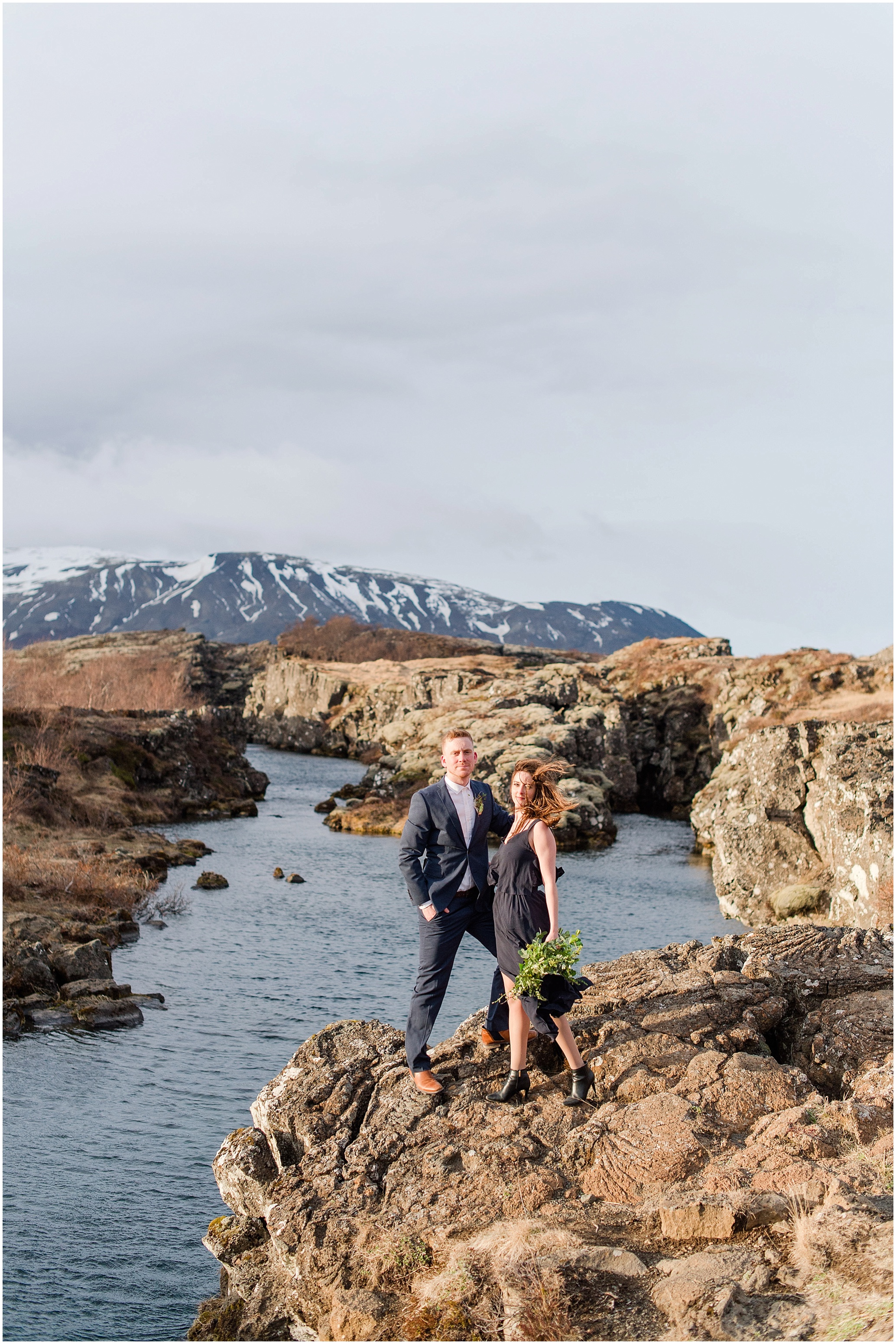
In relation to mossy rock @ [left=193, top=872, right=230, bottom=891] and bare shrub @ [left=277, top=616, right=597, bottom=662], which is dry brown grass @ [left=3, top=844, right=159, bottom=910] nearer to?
mossy rock @ [left=193, top=872, right=230, bottom=891]

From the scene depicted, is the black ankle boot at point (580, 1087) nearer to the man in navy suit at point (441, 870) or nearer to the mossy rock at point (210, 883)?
the man in navy suit at point (441, 870)

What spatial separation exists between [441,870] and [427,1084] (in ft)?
7.51

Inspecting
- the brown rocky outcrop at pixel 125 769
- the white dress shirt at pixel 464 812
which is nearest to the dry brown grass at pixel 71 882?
the brown rocky outcrop at pixel 125 769

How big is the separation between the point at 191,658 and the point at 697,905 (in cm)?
12601

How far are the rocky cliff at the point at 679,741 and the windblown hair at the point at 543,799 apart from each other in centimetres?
2051

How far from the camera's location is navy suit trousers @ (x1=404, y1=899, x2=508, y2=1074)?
10.2 m

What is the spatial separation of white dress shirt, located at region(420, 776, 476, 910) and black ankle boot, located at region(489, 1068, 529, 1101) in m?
1.98

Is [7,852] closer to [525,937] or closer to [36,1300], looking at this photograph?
[36,1300]

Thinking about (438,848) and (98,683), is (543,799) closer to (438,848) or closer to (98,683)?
(438,848)

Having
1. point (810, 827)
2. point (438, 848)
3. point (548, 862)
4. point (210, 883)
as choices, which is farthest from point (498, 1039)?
point (210, 883)

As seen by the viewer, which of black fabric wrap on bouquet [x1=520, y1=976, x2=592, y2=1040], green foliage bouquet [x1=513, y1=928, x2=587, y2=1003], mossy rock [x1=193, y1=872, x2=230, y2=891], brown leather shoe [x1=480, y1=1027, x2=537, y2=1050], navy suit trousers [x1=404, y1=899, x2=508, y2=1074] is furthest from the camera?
mossy rock [x1=193, y1=872, x2=230, y2=891]

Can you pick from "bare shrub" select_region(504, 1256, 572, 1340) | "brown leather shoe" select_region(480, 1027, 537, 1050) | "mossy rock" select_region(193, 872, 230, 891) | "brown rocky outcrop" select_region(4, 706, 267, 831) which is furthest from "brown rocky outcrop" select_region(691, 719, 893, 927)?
"brown rocky outcrop" select_region(4, 706, 267, 831)

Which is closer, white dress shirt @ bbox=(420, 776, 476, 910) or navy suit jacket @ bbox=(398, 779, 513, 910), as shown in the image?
navy suit jacket @ bbox=(398, 779, 513, 910)

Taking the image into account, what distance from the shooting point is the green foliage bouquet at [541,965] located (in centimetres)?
955
